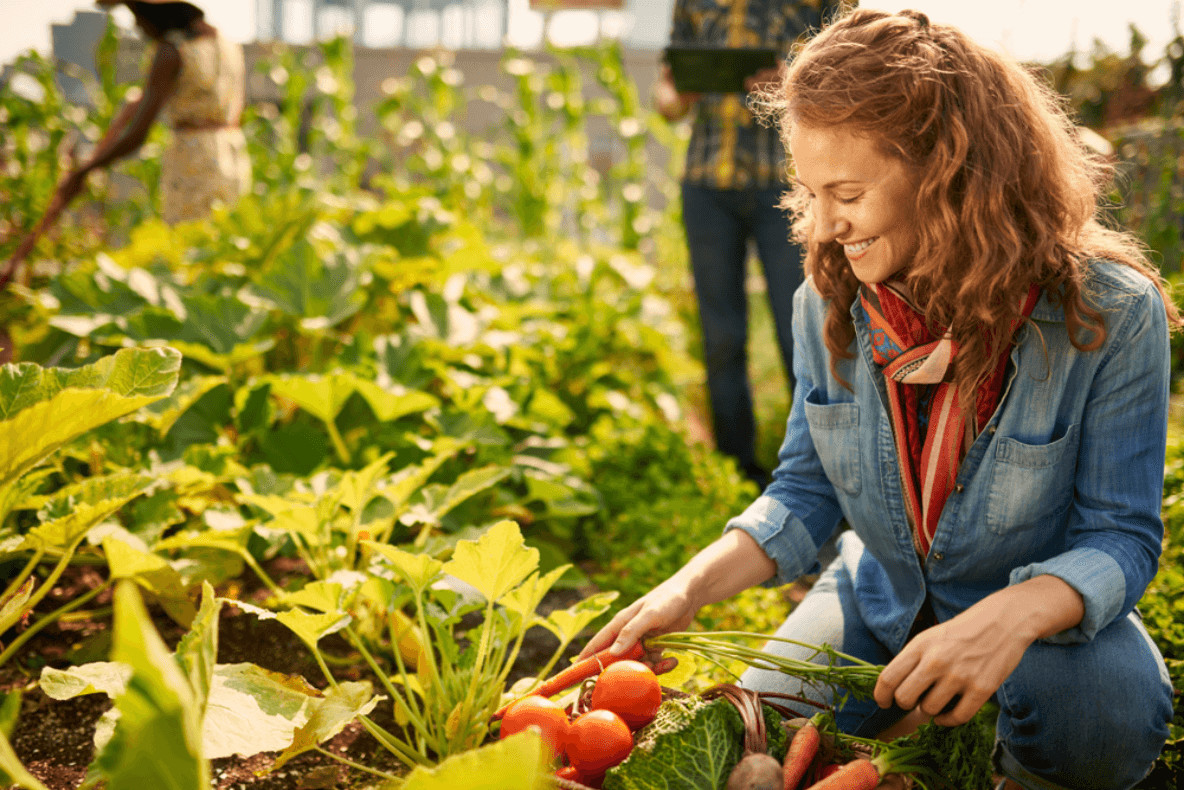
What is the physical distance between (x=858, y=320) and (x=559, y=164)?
4.18m

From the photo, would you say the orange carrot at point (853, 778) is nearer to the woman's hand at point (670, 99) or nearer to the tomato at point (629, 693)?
the tomato at point (629, 693)

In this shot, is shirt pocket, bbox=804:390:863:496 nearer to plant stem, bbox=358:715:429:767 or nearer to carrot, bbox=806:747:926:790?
carrot, bbox=806:747:926:790

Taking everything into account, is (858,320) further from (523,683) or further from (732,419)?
(732,419)

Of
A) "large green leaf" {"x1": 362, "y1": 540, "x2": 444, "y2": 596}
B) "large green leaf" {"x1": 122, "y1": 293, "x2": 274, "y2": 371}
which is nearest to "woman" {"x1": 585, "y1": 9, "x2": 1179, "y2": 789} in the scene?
"large green leaf" {"x1": 362, "y1": 540, "x2": 444, "y2": 596}

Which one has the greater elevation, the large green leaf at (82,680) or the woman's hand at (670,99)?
the woman's hand at (670,99)

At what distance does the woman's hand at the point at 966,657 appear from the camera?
0.99m

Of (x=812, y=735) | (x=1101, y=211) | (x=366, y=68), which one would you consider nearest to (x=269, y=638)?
(x=812, y=735)

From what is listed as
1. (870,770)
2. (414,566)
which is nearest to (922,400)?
(870,770)

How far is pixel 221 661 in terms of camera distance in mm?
1631

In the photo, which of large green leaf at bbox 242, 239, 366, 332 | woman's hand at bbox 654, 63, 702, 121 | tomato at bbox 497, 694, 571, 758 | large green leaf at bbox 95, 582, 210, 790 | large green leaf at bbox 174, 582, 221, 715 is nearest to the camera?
large green leaf at bbox 95, 582, 210, 790

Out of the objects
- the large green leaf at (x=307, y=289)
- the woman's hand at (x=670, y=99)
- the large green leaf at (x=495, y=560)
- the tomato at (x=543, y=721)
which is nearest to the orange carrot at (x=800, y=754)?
the tomato at (x=543, y=721)

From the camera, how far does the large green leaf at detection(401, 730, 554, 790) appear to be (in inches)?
23.1

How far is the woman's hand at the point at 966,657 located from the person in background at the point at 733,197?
1.57 m

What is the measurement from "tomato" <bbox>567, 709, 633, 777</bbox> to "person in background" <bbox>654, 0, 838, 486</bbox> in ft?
5.61
